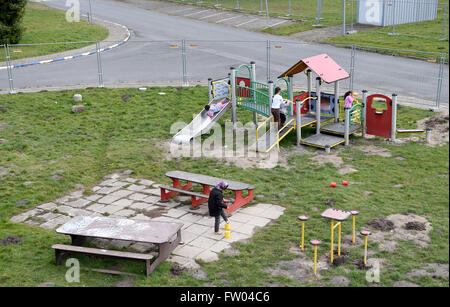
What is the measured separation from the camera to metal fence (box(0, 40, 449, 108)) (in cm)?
2394

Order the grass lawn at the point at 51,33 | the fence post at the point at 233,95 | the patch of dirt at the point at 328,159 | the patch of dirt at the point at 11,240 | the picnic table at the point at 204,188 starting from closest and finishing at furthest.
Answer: the patch of dirt at the point at 11,240 < the picnic table at the point at 204,188 < the patch of dirt at the point at 328,159 < the fence post at the point at 233,95 < the grass lawn at the point at 51,33

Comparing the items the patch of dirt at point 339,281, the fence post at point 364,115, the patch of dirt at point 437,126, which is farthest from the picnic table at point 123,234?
the patch of dirt at point 437,126

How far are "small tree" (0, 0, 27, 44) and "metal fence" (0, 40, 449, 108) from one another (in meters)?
0.71

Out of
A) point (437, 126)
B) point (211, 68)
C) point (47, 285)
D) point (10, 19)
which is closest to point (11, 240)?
point (47, 285)

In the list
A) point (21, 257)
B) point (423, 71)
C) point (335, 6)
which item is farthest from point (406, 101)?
point (335, 6)

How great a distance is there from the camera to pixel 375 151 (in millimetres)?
18016

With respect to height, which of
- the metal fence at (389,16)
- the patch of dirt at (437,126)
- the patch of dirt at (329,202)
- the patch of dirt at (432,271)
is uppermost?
the metal fence at (389,16)

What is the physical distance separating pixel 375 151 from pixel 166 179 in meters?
6.66

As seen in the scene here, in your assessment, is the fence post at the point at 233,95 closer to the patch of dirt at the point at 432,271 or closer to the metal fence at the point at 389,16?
the patch of dirt at the point at 432,271

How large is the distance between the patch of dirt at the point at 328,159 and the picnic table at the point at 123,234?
627 centimetres

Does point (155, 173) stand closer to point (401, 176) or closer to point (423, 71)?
point (401, 176)

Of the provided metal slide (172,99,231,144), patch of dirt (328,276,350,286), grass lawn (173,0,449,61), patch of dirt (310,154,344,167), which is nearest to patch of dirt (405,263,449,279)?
patch of dirt (328,276,350,286)

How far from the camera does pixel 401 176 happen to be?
1595cm

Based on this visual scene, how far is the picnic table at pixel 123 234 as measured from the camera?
11539 millimetres
